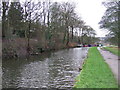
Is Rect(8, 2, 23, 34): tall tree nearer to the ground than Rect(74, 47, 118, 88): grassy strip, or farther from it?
farther from it

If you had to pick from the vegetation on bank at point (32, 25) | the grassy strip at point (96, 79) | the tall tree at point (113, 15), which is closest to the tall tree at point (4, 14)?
the vegetation on bank at point (32, 25)

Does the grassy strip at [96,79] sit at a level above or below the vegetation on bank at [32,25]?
below

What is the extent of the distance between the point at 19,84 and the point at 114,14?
20.8 metres

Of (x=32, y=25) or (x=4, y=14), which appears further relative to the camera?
(x=32, y=25)

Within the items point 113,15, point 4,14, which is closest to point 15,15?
point 4,14

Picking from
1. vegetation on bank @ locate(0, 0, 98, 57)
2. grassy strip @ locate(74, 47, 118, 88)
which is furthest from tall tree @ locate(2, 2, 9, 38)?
grassy strip @ locate(74, 47, 118, 88)

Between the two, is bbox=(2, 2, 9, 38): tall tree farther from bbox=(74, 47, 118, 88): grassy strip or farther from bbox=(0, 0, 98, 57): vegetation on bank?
bbox=(74, 47, 118, 88): grassy strip

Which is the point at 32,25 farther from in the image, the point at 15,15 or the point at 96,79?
the point at 96,79

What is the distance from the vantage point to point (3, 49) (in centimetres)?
2452

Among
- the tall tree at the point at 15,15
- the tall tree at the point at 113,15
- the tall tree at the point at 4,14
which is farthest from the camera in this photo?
the tall tree at the point at 15,15

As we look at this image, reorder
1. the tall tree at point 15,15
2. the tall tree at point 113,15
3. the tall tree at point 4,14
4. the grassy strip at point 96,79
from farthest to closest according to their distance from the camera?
1. the tall tree at point 15,15
2. the tall tree at point 4,14
3. the tall tree at point 113,15
4. the grassy strip at point 96,79

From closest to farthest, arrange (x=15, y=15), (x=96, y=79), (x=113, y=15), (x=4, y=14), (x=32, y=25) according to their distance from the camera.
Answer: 1. (x=96, y=79)
2. (x=113, y=15)
3. (x=4, y=14)
4. (x=15, y=15)
5. (x=32, y=25)

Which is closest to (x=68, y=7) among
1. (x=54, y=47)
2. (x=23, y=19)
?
(x=54, y=47)

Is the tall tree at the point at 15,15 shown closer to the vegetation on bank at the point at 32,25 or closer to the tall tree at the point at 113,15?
the vegetation on bank at the point at 32,25
